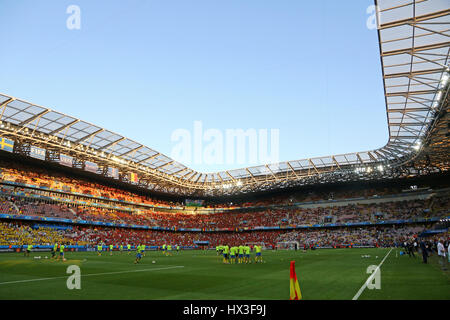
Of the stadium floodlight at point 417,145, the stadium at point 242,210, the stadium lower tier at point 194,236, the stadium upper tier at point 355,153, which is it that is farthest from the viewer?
the stadium lower tier at point 194,236

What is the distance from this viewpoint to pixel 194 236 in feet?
242

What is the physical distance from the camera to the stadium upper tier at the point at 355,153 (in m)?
21.0

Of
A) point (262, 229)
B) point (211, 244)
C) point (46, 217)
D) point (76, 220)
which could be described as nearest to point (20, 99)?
point (46, 217)

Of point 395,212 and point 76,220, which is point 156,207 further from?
point 395,212

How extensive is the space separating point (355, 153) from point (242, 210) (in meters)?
36.4

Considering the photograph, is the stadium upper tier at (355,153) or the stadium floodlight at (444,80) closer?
the stadium upper tier at (355,153)

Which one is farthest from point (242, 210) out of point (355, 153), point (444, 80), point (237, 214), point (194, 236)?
point (444, 80)

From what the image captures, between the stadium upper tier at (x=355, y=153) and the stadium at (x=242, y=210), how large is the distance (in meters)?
0.16

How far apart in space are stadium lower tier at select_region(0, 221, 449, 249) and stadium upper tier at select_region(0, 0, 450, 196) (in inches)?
431

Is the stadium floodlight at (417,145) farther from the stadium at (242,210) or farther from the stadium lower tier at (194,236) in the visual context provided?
the stadium lower tier at (194,236)

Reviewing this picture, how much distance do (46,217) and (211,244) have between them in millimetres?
33939

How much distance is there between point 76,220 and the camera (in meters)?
55.2

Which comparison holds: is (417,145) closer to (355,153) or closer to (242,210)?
(355,153)

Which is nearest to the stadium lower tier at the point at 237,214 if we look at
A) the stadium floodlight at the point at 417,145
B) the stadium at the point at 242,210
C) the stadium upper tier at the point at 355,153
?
the stadium at the point at 242,210
